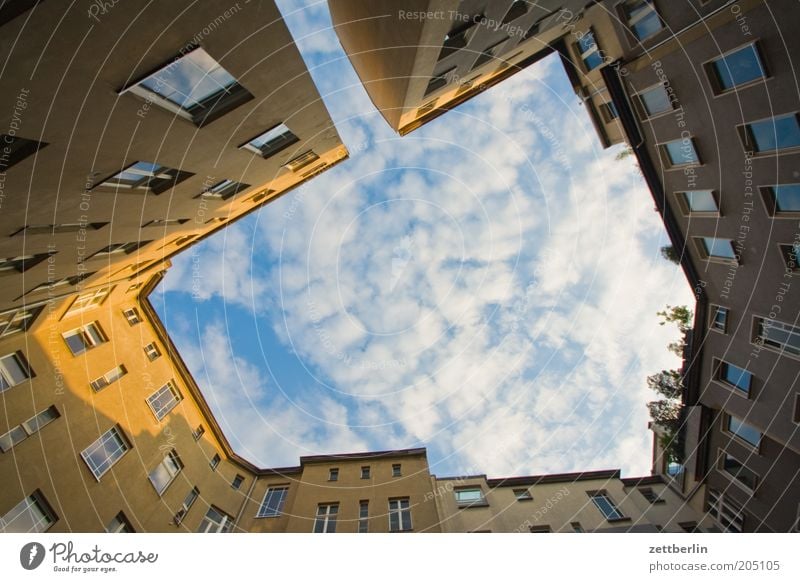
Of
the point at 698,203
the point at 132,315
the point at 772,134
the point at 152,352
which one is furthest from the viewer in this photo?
the point at 132,315

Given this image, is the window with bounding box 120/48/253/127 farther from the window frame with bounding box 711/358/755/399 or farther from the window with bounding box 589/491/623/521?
the window with bounding box 589/491/623/521

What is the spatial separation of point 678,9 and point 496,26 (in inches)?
303

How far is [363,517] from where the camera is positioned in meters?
22.1

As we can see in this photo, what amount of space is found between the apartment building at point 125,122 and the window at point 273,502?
1947 centimetres

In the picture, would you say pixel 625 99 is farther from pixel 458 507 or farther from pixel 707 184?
pixel 458 507

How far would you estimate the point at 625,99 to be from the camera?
1877cm

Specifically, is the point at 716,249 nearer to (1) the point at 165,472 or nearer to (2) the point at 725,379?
(2) the point at 725,379

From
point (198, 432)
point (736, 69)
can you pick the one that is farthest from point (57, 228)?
point (736, 69)

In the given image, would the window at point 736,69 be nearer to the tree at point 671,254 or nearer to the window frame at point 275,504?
the tree at point 671,254

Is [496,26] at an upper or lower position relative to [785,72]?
upper

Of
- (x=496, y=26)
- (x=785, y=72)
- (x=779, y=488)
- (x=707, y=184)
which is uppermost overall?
(x=496, y=26)

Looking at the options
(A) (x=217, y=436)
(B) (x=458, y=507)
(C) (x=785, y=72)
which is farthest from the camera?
(A) (x=217, y=436)

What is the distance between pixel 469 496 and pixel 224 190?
87.2ft
